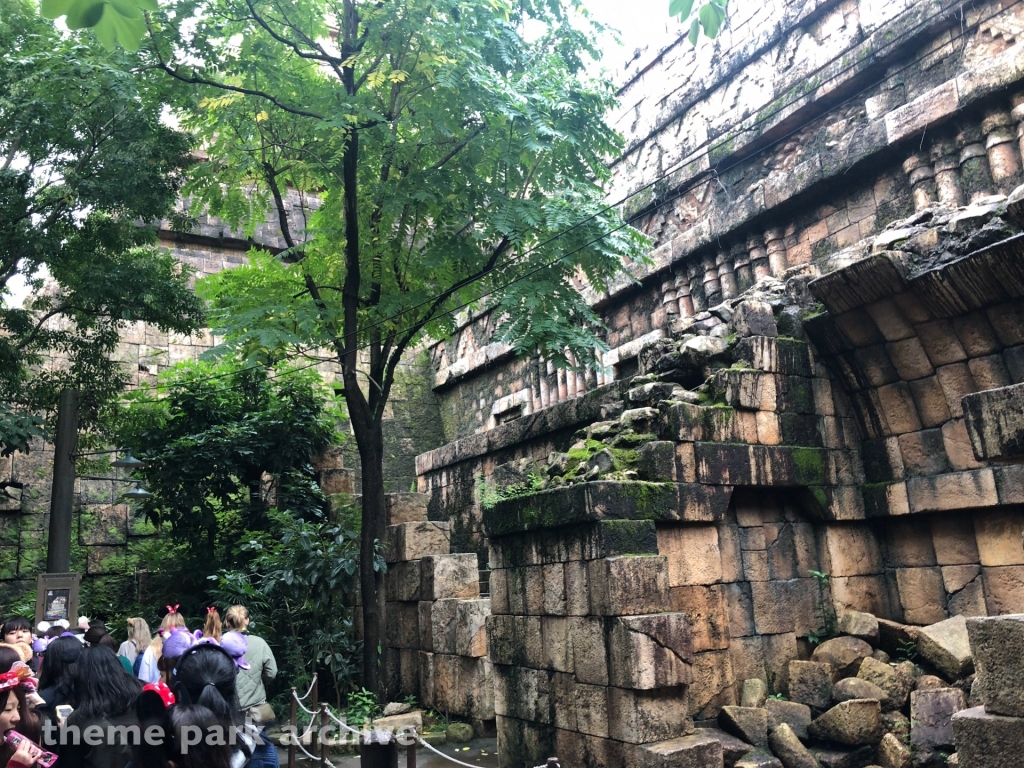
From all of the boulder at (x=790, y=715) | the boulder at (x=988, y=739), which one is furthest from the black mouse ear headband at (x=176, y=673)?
the boulder at (x=790, y=715)

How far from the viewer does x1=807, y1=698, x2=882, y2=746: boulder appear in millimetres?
6156

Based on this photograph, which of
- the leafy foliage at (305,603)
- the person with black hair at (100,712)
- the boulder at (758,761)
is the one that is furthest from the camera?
the leafy foliage at (305,603)

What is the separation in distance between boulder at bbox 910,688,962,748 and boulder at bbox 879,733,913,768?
0.14 m

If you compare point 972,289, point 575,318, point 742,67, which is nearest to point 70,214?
point 575,318

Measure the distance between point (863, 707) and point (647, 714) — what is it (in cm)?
162

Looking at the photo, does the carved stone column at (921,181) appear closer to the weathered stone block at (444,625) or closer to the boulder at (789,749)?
the boulder at (789,749)

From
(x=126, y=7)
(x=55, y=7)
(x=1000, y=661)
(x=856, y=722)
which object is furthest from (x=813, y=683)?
(x=55, y=7)

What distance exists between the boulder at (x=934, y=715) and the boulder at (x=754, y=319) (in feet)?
10.6

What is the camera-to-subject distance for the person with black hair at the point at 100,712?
409 centimetres

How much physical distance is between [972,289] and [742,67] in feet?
20.8

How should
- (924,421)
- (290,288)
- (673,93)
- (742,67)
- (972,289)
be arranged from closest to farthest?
(972,289), (924,421), (290,288), (742,67), (673,93)

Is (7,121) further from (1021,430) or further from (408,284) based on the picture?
(1021,430)

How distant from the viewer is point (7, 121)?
8.88m

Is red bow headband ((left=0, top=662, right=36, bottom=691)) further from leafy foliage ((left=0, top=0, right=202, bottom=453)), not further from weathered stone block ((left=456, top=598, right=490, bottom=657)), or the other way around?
leafy foliage ((left=0, top=0, right=202, bottom=453))
